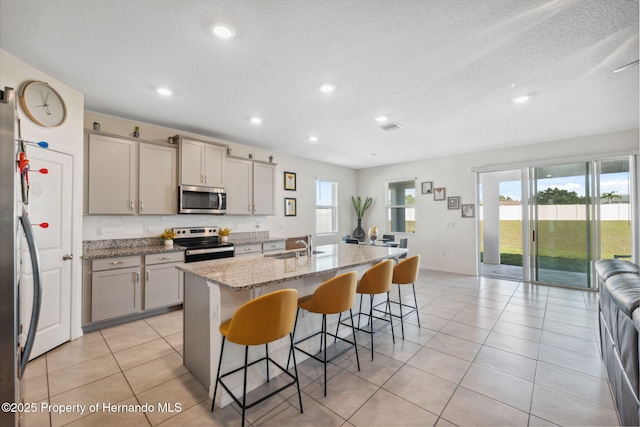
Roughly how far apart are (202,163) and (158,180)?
65cm

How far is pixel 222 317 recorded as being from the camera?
183 centimetres

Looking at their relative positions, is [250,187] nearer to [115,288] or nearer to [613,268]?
[115,288]

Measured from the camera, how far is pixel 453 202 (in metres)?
5.95

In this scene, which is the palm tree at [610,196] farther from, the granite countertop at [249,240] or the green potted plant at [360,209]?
the granite countertop at [249,240]

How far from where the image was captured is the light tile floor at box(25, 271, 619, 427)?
174 centimetres

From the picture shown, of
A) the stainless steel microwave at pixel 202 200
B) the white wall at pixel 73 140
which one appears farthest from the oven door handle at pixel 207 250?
the white wall at pixel 73 140

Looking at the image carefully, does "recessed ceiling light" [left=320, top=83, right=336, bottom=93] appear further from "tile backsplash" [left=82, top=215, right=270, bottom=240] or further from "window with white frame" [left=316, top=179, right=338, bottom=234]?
"window with white frame" [left=316, top=179, right=338, bottom=234]

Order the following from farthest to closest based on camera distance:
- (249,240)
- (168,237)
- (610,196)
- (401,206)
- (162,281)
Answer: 1. (401,206)
2. (249,240)
3. (610,196)
4. (168,237)
5. (162,281)

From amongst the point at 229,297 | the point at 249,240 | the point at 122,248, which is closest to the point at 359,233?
the point at 249,240

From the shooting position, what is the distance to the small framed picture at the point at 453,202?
19.3 feet

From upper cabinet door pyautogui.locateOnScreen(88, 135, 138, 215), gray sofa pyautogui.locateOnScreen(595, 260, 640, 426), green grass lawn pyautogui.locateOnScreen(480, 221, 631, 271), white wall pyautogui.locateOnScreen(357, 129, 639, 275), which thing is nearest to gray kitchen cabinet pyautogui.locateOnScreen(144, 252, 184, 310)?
upper cabinet door pyautogui.locateOnScreen(88, 135, 138, 215)

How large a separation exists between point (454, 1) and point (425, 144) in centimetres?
354

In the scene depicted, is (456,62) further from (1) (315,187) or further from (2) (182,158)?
(1) (315,187)

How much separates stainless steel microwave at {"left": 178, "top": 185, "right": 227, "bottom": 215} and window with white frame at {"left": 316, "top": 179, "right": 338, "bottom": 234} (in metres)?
2.74
